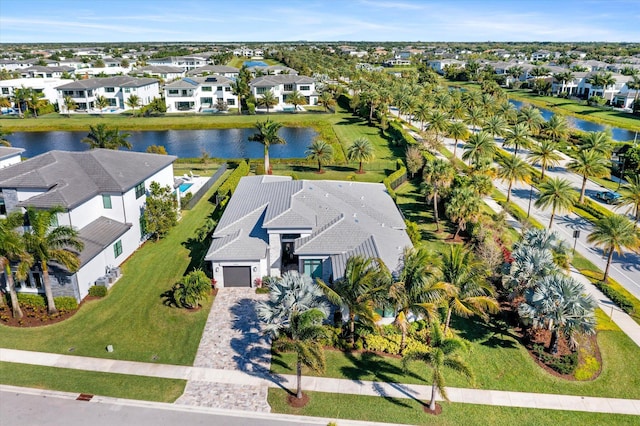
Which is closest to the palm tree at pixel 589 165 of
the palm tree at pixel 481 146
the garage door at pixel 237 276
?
the palm tree at pixel 481 146

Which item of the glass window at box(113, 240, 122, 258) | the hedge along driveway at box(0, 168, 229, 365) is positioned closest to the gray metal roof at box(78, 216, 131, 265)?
the glass window at box(113, 240, 122, 258)

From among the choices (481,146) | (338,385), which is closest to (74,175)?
(338,385)

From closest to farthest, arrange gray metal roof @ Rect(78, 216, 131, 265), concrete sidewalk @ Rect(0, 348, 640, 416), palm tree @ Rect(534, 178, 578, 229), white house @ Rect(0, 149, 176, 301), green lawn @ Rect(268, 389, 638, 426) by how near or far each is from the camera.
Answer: green lawn @ Rect(268, 389, 638, 426)
concrete sidewalk @ Rect(0, 348, 640, 416)
white house @ Rect(0, 149, 176, 301)
gray metal roof @ Rect(78, 216, 131, 265)
palm tree @ Rect(534, 178, 578, 229)

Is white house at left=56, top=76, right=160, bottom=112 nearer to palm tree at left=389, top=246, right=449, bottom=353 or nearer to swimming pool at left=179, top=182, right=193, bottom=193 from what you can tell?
swimming pool at left=179, top=182, right=193, bottom=193

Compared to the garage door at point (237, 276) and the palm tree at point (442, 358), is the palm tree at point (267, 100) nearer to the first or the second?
the garage door at point (237, 276)

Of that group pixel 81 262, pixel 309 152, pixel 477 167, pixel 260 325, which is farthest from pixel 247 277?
pixel 309 152

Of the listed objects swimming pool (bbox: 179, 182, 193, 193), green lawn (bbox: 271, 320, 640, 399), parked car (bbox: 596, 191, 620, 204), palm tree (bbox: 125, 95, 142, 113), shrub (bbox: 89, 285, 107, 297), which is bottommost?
green lawn (bbox: 271, 320, 640, 399)

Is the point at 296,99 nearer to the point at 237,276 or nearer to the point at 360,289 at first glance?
the point at 237,276

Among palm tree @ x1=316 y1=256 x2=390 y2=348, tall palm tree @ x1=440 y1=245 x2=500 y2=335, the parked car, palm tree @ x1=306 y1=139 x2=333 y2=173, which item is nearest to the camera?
palm tree @ x1=316 y1=256 x2=390 y2=348
